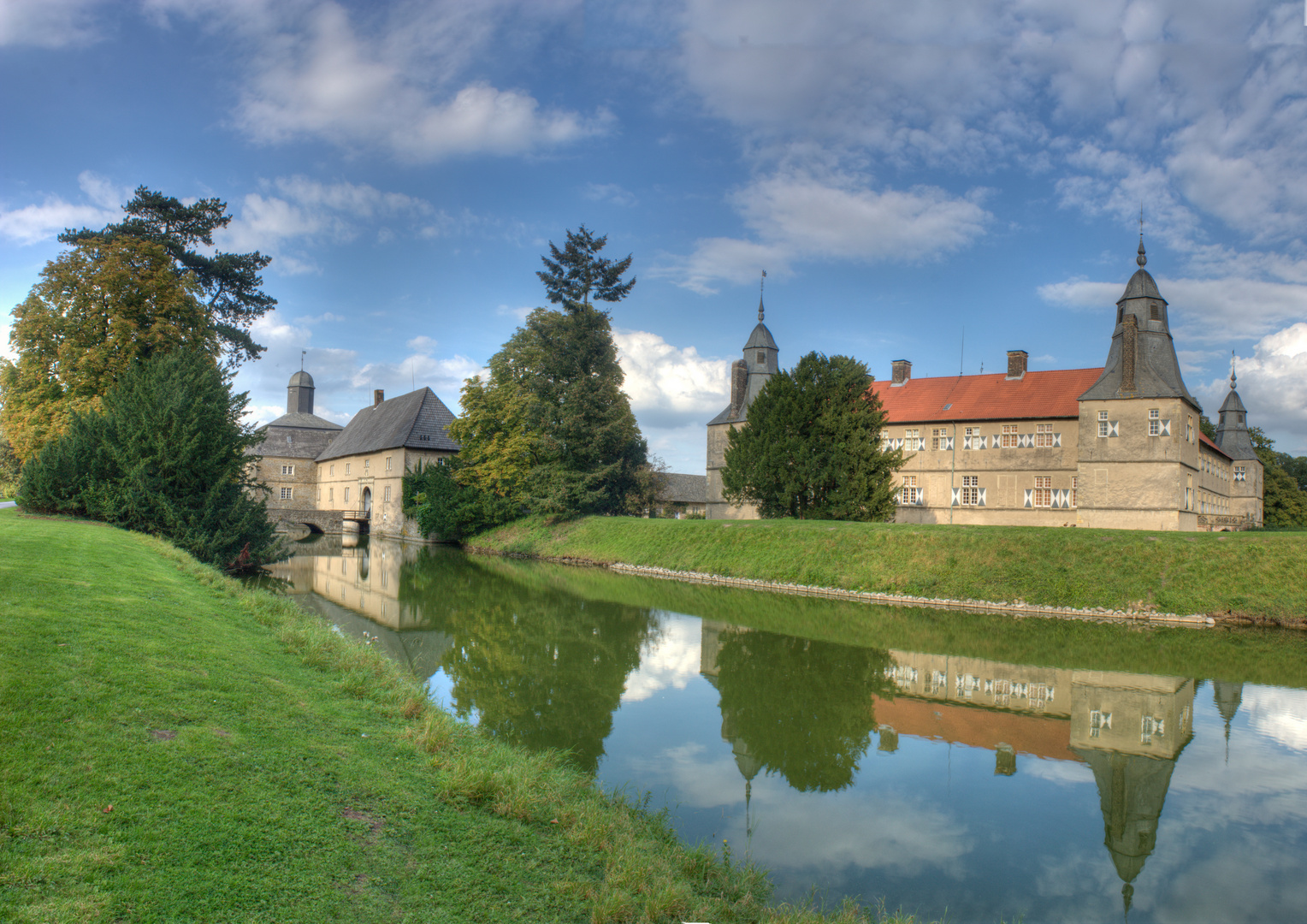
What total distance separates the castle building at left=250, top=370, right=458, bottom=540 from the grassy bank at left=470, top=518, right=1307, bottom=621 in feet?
76.0

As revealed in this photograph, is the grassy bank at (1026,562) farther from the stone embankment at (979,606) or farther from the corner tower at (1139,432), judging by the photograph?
the corner tower at (1139,432)

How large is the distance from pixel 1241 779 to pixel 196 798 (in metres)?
10.2

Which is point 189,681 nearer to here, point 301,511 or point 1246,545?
point 1246,545

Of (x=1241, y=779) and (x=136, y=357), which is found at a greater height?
(x=136, y=357)

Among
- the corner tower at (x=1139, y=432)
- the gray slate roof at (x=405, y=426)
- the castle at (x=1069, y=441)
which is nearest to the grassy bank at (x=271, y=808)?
the castle at (x=1069, y=441)

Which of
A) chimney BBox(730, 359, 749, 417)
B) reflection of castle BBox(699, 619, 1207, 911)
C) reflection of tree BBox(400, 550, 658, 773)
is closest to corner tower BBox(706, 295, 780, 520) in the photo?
chimney BBox(730, 359, 749, 417)

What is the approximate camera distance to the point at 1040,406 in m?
35.6

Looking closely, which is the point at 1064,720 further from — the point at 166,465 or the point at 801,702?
the point at 166,465

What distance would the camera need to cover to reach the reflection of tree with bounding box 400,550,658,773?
9.34 meters

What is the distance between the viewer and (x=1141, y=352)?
102 feet

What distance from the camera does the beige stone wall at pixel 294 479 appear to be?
61.7 m

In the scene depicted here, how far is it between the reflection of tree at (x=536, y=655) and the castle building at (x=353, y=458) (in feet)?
68.3

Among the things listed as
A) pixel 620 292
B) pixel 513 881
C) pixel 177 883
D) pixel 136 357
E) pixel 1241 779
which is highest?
pixel 620 292

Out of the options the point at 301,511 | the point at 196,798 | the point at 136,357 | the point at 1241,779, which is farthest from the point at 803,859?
the point at 301,511
